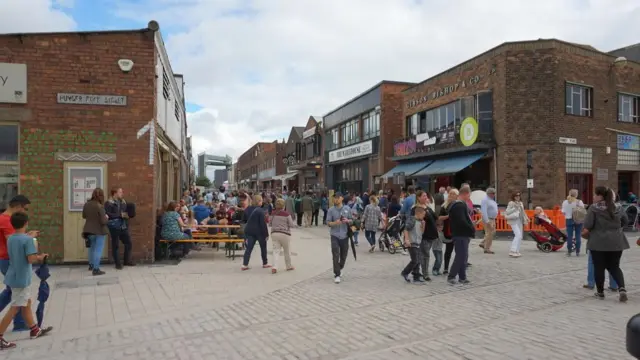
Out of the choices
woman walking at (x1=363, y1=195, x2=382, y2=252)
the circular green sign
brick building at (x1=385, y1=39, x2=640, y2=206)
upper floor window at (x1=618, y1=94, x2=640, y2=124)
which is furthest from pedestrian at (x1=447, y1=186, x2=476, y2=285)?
upper floor window at (x1=618, y1=94, x2=640, y2=124)

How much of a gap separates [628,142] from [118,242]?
24445 millimetres

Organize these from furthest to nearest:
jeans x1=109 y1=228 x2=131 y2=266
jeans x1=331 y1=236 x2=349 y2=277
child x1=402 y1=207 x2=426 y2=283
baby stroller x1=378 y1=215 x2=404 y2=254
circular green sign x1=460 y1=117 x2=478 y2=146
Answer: circular green sign x1=460 y1=117 x2=478 y2=146 < baby stroller x1=378 y1=215 x2=404 y2=254 < jeans x1=109 y1=228 x2=131 y2=266 < jeans x1=331 y1=236 x2=349 y2=277 < child x1=402 y1=207 x2=426 y2=283

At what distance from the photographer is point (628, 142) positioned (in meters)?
24.6

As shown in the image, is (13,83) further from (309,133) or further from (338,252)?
(309,133)

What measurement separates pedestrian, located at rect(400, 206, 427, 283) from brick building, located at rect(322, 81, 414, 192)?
2408cm

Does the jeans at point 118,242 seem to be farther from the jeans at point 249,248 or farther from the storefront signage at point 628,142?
the storefront signage at point 628,142

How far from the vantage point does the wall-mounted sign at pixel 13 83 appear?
10.0m

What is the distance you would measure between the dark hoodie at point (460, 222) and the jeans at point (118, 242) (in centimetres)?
646

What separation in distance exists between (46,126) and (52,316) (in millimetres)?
5164

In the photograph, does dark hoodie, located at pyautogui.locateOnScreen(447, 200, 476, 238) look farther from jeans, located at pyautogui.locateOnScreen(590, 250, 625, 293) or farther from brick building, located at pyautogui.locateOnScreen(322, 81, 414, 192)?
brick building, located at pyautogui.locateOnScreen(322, 81, 414, 192)

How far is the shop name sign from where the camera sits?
79.6 feet

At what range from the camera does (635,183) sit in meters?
25.6

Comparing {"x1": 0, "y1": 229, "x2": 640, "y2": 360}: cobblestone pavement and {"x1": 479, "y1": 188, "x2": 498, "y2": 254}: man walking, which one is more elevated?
{"x1": 479, "y1": 188, "x2": 498, "y2": 254}: man walking

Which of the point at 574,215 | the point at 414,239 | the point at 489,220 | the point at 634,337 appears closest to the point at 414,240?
the point at 414,239
